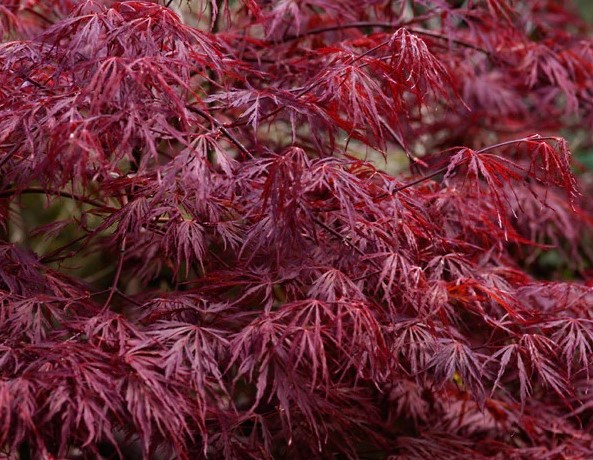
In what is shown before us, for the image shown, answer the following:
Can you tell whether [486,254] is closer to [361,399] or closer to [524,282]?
[524,282]

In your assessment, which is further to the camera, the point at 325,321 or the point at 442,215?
the point at 442,215

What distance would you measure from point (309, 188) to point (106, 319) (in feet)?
1.43

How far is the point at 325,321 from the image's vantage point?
5.04ft

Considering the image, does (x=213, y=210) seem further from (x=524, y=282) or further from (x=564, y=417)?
(x=564, y=417)

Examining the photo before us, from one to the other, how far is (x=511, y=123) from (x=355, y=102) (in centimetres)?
186

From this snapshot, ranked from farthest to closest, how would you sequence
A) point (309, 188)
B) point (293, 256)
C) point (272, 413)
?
1. point (272, 413)
2. point (293, 256)
3. point (309, 188)

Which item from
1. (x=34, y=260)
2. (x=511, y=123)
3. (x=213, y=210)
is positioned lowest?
(x=511, y=123)

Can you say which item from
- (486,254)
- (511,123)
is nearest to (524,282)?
(486,254)

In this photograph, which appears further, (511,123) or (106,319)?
(511,123)

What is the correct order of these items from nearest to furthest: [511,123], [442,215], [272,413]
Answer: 1. [272,413]
2. [442,215]
3. [511,123]

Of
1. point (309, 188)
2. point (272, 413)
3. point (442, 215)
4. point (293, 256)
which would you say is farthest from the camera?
point (442, 215)

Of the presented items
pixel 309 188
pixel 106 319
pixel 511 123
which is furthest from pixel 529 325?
pixel 511 123

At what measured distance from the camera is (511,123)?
3.25m

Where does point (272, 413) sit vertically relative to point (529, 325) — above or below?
below
